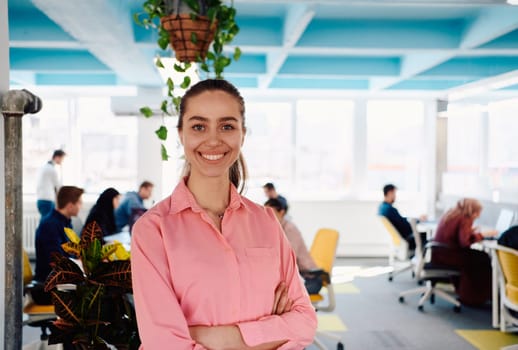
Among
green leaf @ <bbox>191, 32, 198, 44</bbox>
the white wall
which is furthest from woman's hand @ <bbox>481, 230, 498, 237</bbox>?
green leaf @ <bbox>191, 32, 198, 44</bbox>

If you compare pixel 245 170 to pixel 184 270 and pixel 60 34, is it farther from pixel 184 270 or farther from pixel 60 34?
pixel 60 34

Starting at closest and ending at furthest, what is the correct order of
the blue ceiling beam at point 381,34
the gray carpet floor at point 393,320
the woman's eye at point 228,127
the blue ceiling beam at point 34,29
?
1. the woman's eye at point 228,127
2. the gray carpet floor at point 393,320
3. the blue ceiling beam at point 34,29
4. the blue ceiling beam at point 381,34

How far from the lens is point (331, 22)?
546 cm

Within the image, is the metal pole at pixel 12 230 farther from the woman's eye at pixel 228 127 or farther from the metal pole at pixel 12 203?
the woman's eye at pixel 228 127

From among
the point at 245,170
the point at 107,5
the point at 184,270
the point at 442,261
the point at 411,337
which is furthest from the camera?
the point at 442,261

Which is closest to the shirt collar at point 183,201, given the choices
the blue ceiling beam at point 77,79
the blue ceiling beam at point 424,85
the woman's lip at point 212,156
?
the woman's lip at point 212,156

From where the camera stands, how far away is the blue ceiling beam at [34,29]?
5230mm

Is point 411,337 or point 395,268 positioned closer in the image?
point 411,337

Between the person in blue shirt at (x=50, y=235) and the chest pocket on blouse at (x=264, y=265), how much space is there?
3.10 metres

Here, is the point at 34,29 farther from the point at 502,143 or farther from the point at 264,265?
the point at 502,143

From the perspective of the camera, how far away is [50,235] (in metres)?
4.29

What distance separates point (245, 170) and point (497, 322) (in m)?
4.54

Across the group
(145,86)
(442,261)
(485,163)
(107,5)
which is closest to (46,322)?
(107,5)

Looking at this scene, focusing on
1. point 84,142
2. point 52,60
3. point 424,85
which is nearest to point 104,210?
point 52,60
